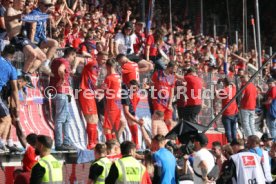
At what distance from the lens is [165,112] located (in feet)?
69.5

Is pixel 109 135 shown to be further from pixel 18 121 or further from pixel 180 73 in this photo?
pixel 180 73

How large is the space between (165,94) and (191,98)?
97 centimetres

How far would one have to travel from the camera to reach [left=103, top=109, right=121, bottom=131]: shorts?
63.4ft

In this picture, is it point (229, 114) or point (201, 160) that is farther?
point (229, 114)

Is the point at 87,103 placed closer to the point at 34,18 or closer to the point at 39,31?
the point at 39,31

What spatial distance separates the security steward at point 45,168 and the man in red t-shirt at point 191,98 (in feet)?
28.8

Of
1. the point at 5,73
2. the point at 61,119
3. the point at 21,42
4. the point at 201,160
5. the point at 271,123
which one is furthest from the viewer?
the point at 271,123

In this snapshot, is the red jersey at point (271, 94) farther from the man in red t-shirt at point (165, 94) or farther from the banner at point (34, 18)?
the banner at point (34, 18)

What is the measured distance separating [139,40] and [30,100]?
5718 mm

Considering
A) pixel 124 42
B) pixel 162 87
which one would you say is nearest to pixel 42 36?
pixel 162 87

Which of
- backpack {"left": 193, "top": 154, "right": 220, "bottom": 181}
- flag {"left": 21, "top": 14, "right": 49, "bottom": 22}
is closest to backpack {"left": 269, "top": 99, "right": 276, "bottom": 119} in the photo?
flag {"left": 21, "top": 14, "right": 49, "bottom": 22}

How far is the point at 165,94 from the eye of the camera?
21.1 m

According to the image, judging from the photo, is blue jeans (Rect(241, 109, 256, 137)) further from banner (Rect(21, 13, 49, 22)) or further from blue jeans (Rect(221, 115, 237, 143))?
banner (Rect(21, 13, 49, 22))

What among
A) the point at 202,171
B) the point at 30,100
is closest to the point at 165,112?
the point at 30,100
